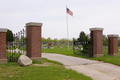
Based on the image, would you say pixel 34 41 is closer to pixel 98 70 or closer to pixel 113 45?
pixel 98 70

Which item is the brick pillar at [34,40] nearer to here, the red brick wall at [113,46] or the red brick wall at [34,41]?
the red brick wall at [34,41]

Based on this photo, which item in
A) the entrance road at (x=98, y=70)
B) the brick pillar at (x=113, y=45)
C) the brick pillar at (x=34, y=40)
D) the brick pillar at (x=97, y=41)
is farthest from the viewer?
the brick pillar at (x=113, y=45)

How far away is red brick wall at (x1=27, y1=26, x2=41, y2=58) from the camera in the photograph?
945cm

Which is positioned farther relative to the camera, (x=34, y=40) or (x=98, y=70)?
(x=34, y=40)

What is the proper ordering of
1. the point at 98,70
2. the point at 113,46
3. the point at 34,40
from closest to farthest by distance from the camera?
the point at 98,70
the point at 34,40
the point at 113,46

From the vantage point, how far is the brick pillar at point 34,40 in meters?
9.45

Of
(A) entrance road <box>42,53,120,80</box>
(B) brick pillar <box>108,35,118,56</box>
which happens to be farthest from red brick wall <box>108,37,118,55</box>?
(A) entrance road <box>42,53,120,80</box>

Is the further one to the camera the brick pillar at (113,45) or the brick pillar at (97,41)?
the brick pillar at (113,45)

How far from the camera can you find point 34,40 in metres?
9.52

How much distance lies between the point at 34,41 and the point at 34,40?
7 cm

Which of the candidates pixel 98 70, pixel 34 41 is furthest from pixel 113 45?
pixel 34 41

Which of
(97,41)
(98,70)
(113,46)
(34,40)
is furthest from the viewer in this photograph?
(113,46)

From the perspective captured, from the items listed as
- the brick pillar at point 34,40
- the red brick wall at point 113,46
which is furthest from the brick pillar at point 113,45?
the brick pillar at point 34,40

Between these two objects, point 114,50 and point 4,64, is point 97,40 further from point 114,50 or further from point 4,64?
point 4,64
